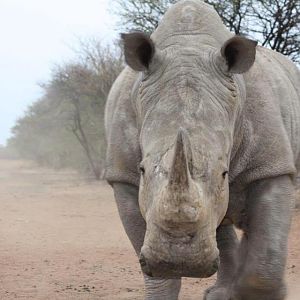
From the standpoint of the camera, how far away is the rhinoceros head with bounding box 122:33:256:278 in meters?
2.97

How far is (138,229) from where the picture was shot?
453 centimetres

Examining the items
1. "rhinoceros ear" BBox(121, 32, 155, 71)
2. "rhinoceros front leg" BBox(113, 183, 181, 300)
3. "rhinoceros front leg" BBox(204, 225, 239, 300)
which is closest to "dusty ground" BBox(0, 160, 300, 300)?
"rhinoceros front leg" BBox(204, 225, 239, 300)

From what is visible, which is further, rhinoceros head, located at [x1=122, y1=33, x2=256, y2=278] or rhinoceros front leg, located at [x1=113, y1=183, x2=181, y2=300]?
rhinoceros front leg, located at [x1=113, y1=183, x2=181, y2=300]

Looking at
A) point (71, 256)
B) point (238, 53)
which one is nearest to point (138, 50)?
point (238, 53)

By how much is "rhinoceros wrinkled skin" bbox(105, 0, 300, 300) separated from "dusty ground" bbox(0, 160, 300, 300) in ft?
8.49

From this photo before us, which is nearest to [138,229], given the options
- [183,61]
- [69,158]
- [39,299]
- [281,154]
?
[281,154]

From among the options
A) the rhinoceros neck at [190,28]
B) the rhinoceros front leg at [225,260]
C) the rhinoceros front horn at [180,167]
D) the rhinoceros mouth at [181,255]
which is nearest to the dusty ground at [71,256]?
the rhinoceros front leg at [225,260]

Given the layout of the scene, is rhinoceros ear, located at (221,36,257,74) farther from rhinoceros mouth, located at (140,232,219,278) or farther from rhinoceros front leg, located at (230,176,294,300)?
rhinoceros mouth, located at (140,232,219,278)

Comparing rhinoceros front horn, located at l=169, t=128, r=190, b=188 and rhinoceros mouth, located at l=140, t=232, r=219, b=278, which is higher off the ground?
rhinoceros front horn, located at l=169, t=128, r=190, b=188

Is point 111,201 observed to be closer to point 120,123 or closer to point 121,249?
point 121,249

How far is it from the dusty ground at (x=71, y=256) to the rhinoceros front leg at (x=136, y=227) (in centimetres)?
235

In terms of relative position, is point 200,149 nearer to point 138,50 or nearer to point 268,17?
point 138,50

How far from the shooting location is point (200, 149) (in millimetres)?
3139

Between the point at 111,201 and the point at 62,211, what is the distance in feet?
10.8
